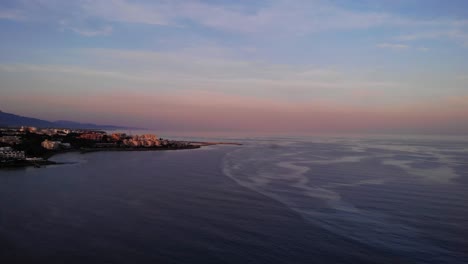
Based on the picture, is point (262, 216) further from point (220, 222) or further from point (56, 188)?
point (56, 188)

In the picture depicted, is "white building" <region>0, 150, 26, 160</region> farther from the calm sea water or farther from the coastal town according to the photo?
the calm sea water

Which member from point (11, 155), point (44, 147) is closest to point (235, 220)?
point (11, 155)

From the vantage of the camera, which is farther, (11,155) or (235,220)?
(11,155)

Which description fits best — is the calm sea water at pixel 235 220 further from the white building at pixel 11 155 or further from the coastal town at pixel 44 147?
the white building at pixel 11 155

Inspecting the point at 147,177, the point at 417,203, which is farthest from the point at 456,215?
the point at 147,177

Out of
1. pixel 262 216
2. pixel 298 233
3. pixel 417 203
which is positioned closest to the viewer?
pixel 298 233

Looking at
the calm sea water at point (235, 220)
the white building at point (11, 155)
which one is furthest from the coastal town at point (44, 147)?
the calm sea water at point (235, 220)

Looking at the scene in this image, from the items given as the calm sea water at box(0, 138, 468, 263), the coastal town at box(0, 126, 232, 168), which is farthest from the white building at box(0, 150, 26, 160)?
the calm sea water at box(0, 138, 468, 263)

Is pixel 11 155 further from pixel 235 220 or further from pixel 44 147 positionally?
pixel 235 220

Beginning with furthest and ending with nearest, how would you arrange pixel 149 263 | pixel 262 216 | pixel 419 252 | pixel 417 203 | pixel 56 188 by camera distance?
pixel 56 188 < pixel 417 203 < pixel 262 216 < pixel 419 252 < pixel 149 263
